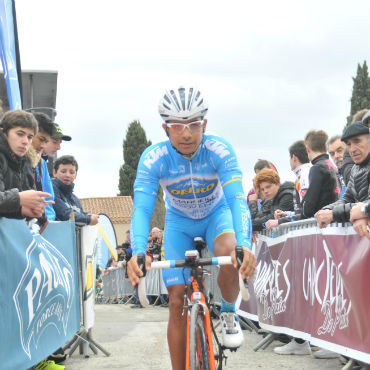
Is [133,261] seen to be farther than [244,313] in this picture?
No

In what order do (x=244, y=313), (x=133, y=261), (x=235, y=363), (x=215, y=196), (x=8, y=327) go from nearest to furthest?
(x=133, y=261), (x=8, y=327), (x=215, y=196), (x=235, y=363), (x=244, y=313)

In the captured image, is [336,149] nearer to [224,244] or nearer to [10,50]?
[224,244]

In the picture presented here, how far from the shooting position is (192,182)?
4984 millimetres

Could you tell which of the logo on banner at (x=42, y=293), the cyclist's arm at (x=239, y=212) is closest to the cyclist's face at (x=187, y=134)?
the cyclist's arm at (x=239, y=212)

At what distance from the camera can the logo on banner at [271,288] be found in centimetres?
746

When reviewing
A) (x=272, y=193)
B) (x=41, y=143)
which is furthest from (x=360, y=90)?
→ (x=41, y=143)

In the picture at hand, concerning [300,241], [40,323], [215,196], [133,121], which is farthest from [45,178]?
[133,121]

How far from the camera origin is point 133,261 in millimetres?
4039

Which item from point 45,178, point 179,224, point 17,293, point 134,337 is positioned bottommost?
point 134,337

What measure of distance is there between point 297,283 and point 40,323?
3.02 meters

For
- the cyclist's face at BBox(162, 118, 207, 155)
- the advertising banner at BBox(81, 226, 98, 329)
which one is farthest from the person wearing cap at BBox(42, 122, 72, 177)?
the cyclist's face at BBox(162, 118, 207, 155)

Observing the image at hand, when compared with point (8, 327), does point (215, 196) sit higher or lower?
higher

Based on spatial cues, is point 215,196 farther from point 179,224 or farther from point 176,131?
point 176,131

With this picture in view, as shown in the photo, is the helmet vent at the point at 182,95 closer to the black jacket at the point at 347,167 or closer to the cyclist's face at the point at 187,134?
the cyclist's face at the point at 187,134
